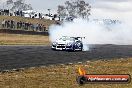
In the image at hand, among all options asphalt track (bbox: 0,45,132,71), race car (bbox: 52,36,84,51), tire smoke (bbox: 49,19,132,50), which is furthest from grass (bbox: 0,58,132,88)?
tire smoke (bbox: 49,19,132,50)

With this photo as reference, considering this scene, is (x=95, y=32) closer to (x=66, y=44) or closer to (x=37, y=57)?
(x=66, y=44)

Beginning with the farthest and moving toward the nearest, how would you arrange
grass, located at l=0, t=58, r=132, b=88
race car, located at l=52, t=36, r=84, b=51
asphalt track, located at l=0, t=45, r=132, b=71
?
race car, located at l=52, t=36, r=84, b=51 < asphalt track, located at l=0, t=45, r=132, b=71 < grass, located at l=0, t=58, r=132, b=88

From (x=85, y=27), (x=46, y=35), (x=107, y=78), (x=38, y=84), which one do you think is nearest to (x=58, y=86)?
(x=38, y=84)

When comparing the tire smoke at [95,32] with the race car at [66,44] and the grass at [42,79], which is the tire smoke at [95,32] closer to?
the race car at [66,44]

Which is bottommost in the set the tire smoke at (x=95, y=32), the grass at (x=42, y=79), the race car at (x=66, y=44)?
the tire smoke at (x=95, y=32)

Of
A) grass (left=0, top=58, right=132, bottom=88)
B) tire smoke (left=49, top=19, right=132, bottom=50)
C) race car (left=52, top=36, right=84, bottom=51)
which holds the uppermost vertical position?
grass (left=0, top=58, right=132, bottom=88)

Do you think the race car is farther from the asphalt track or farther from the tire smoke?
the tire smoke

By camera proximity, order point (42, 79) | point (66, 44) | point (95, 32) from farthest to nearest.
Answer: point (95, 32), point (66, 44), point (42, 79)

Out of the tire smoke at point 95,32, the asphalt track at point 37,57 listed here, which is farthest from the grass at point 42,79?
the tire smoke at point 95,32

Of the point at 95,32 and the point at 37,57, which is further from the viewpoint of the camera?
the point at 95,32

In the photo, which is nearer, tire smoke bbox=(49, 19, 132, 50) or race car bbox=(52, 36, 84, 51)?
race car bbox=(52, 36, 84, 51)

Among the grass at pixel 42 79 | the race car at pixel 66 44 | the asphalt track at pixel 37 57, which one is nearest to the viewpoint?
the grass at pixel 42 79

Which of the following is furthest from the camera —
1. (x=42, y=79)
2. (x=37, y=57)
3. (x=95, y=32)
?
(x=95, y=32)

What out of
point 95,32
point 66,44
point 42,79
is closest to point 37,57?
point 66,44
